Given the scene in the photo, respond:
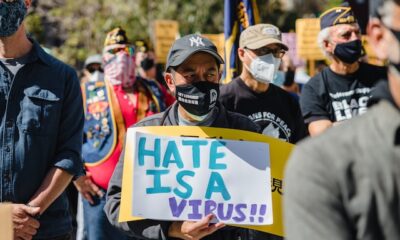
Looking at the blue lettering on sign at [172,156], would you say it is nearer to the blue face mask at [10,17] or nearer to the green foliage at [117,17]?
the blue face mask at [10,17]

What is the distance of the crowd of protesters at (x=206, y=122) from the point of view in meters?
2.42

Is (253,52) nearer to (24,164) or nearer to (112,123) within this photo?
(112,123)

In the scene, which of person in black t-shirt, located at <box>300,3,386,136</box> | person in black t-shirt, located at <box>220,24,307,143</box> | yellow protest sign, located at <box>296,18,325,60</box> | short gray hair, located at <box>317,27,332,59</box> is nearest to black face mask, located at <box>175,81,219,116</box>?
person in black t-shirt, located at <box>220,24,307,143</box>

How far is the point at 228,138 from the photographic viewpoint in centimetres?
452

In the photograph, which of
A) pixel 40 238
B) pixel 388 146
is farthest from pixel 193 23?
pixel 388 146

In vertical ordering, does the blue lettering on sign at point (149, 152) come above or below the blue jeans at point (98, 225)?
above

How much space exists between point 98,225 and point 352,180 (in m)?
5.37

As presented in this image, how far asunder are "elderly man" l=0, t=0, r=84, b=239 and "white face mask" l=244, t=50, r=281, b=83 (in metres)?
1.88

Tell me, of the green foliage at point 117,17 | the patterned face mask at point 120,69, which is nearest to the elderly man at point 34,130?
the patterned face mask at point 120,69

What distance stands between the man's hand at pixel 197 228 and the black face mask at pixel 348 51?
113 inches

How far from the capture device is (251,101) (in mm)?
6410

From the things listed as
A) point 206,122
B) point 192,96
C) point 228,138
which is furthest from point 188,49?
point 228,138

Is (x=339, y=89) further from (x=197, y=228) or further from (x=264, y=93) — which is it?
(x=197, y=228)

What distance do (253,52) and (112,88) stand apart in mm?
1870
